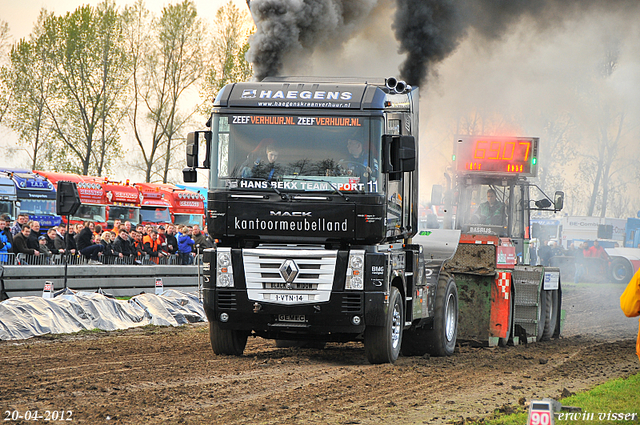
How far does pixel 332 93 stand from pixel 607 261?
29.8 metres

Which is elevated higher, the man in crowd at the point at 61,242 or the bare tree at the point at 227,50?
the bare tree at the point at 227,50

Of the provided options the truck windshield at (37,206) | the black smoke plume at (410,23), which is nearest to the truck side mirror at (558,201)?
the black smoke plume at (410,23)

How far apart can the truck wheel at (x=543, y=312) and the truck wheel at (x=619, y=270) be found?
900 inches

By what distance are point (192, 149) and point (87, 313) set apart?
480 cm

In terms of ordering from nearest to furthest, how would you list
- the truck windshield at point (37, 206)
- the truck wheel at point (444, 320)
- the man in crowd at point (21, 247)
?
the truck wheel at point (444, 320), the man in crowd at point (21, 247), the truck windshield at point (37, 206)

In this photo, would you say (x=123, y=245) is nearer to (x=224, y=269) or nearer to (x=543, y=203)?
(x=543, y=203)

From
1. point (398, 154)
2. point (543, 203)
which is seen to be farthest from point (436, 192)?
point (398, 154)

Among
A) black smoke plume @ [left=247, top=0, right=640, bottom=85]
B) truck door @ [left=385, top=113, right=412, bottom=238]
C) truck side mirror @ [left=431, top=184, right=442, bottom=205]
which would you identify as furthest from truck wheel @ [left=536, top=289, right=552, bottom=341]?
black smoke plume @ [left=247, top=0, right=640, bottom=85]

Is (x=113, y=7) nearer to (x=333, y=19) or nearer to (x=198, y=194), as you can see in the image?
(x=198, y=194)

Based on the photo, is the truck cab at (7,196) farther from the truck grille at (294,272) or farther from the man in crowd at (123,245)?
the truck grille at (294,272)

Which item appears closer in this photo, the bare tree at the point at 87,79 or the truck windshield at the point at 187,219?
the truck windshield at the point at 187,219

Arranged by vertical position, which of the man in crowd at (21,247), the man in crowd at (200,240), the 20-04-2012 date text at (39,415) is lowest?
the 20-04-2012 date text at (39,415)

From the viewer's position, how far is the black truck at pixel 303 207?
9250 millimetres

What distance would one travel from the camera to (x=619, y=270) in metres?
36.0
